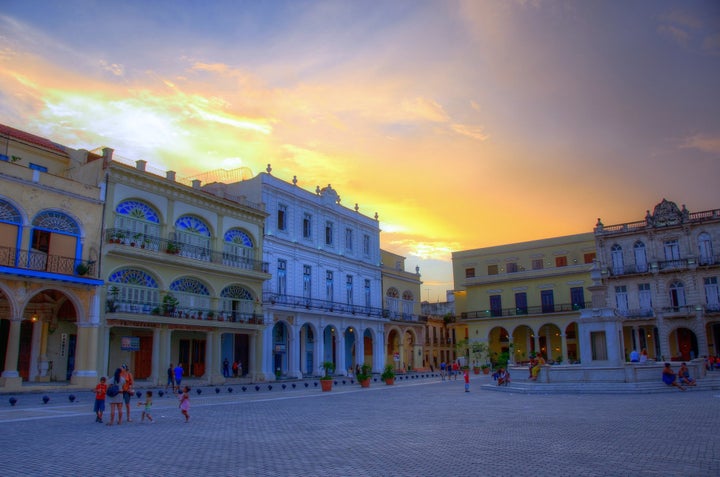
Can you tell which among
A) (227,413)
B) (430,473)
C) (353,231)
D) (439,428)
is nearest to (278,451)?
(430,473)

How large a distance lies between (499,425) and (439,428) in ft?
4.70

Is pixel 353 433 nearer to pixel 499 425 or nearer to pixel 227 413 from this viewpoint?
pixel 499 425

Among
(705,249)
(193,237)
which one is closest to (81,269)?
(193,237)

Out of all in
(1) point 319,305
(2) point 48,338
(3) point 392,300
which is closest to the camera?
(2) point 48,338

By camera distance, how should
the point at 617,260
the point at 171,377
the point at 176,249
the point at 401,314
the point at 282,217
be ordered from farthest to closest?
the point at 401,314, the point at 617,260, the point at 282,217, the point at 176,249, the point at 171,377

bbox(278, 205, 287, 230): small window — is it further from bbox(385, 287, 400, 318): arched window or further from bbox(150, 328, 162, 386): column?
bbox(385, 287, 400, 318): arched window

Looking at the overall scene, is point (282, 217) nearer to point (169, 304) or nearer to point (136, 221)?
point (136, 221)

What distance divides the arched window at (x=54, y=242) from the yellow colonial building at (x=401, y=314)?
29.3m

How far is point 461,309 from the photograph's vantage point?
65875 mm

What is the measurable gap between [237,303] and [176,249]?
5.83m

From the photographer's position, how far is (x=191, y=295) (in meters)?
31.4

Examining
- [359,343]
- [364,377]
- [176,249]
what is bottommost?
[364,377]

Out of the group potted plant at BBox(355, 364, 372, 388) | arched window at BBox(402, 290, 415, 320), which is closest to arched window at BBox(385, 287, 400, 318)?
arched window at BBox(402, 290, 415, 320)

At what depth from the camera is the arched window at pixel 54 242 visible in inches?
977
